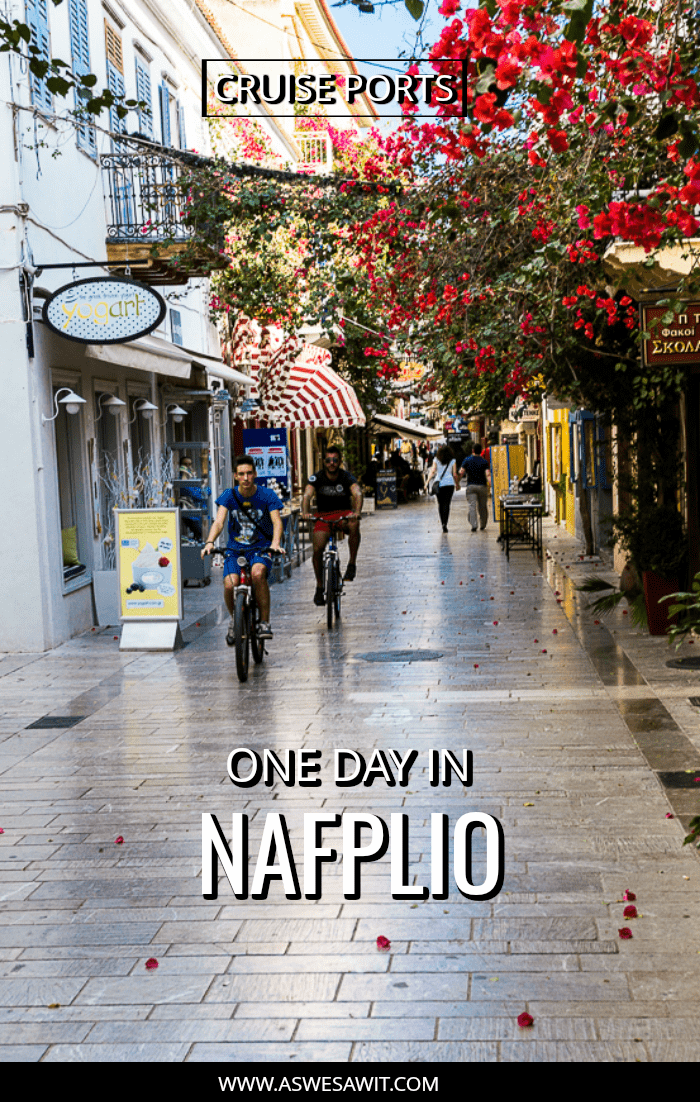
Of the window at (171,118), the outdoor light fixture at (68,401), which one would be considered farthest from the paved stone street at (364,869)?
the window at (171,118)

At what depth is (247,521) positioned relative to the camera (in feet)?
37.7

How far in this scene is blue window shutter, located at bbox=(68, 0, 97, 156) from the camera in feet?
49.4

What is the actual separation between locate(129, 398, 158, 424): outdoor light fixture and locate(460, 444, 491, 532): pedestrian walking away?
8.35 m

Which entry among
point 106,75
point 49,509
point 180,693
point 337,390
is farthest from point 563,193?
point 337,390

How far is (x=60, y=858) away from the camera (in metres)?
6.21

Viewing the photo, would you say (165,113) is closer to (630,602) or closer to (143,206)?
(143,206)

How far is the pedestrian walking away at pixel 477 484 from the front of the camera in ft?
86.2

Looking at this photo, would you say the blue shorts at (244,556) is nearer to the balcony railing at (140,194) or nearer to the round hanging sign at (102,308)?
the round hanging sign at (102,308)

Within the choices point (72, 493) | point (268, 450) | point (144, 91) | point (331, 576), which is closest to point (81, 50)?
point (144, 91)

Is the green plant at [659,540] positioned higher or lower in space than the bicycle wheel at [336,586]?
higher

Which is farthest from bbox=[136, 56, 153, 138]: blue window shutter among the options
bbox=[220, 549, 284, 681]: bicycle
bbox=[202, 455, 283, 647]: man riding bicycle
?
bbox=[220, 549, 284, 681]: bicycle

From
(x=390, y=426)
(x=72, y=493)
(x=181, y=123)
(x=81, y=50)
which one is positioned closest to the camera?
(x=72, y=493)

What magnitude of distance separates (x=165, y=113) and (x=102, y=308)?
9761 millimetres

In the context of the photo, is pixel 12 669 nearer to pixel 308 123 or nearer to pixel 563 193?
pixel 563 193
